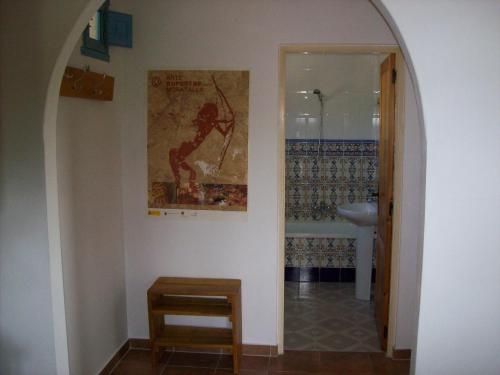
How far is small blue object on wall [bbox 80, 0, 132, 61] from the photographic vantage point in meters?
2.85

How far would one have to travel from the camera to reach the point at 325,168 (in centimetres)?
528

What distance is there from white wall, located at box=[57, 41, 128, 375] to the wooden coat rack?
2.4 inches

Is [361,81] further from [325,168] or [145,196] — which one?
[145,196]

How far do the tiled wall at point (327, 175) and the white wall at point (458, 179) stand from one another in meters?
3.76

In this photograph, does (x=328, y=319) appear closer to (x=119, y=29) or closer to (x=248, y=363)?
(x=248, y=363)

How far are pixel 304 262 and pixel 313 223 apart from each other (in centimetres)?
56

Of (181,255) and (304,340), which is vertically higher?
(181,255)

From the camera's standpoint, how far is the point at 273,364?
10.7 feet

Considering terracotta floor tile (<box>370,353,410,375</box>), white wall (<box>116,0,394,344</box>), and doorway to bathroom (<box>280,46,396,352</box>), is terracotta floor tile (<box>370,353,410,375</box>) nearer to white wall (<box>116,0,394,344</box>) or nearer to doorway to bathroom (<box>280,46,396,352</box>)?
white wall (<box>116,0,394,344</box>)

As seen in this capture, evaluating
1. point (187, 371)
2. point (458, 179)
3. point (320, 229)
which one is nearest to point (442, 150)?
point (458, 179)

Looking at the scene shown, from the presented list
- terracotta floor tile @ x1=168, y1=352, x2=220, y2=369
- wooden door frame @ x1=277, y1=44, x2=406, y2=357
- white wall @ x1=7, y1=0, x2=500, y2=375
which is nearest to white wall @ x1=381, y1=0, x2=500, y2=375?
white wall @ x1=7, y1=0, x2=500, y2=375

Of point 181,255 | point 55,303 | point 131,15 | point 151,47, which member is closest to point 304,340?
point 181,255

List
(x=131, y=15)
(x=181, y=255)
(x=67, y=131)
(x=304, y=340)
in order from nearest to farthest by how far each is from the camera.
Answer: (x=67, y=131), (x=131, y=15), (x=181, y=255), (x=304, y=340)

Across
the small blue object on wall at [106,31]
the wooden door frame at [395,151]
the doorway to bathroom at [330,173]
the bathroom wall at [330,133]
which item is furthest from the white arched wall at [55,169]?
the bathroom wall at [330,133]
